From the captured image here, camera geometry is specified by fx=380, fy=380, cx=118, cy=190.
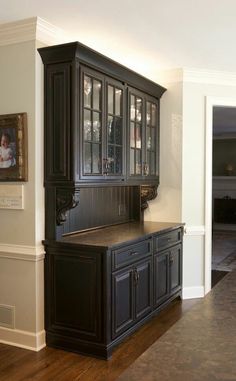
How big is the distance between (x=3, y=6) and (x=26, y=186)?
4.36 ft

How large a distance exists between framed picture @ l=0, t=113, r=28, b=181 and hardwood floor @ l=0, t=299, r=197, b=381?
1.39 meters

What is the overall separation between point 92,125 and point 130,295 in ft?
4.83

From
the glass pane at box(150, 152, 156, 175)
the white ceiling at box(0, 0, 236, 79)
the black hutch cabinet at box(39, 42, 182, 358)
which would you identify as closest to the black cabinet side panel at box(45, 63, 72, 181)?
the black hutch cabinet at box(39, 42, 182, 358)

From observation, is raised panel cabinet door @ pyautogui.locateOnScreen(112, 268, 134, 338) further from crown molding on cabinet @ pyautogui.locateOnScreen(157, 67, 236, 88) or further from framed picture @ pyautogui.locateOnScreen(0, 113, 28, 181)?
crown molding on cabinet @ pyautogui.locateOnScreen(157, 67, 236, 88)

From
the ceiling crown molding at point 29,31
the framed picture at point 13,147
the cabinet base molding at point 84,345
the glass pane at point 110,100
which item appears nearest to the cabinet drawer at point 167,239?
the cabinet base molding at point 84,345

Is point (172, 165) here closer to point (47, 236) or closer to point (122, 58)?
point (122, 58)

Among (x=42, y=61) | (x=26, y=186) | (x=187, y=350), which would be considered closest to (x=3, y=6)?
(x=42, y=61)

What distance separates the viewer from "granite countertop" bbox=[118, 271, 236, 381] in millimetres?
1026

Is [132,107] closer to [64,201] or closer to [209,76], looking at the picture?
[209,76]

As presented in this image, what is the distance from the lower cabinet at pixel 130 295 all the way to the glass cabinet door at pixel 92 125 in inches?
35.6

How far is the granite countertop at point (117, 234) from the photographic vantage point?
3.04 m

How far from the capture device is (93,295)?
2.95m

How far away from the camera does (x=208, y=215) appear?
4.45 metres

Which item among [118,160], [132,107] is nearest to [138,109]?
[132,107]
